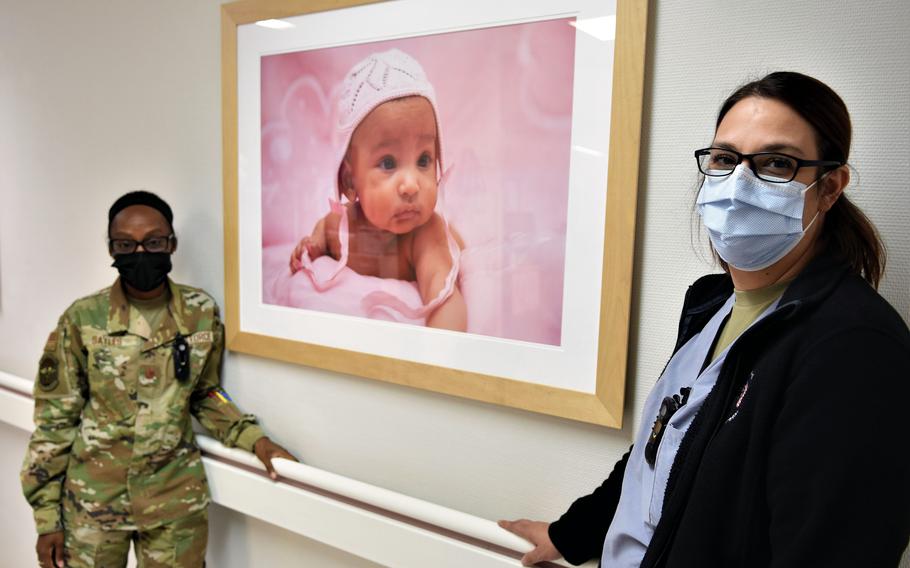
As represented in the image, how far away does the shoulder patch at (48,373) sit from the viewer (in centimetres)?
170

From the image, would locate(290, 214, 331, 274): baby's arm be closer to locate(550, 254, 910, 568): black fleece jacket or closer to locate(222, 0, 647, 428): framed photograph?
locate(222, 0, 647, 428): framed photograph

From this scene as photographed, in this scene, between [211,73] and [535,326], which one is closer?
[535,326]

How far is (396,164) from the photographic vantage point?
1.40m

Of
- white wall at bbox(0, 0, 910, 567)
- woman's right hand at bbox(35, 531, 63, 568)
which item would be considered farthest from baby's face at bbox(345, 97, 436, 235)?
woman's right hand at bbox(35, 531, 63, 568)

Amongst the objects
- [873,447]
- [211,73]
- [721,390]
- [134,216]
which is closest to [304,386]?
[134,216]

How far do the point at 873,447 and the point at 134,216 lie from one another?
171 cm

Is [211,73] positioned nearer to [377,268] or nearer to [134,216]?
[134,216]

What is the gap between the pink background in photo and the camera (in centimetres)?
119

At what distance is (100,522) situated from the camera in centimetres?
165

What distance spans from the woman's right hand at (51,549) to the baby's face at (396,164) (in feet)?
4.21

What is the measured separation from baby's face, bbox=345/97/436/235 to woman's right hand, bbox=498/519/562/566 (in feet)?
2.30

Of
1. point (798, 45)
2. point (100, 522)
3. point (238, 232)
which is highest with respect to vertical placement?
point (798, 45)

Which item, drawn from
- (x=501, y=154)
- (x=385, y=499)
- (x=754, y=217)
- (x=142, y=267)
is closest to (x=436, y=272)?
(x=501, y=154)

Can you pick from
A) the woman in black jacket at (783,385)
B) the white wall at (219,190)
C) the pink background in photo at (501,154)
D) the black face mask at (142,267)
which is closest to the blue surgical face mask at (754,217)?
the woman in black jacket at (783,385)
